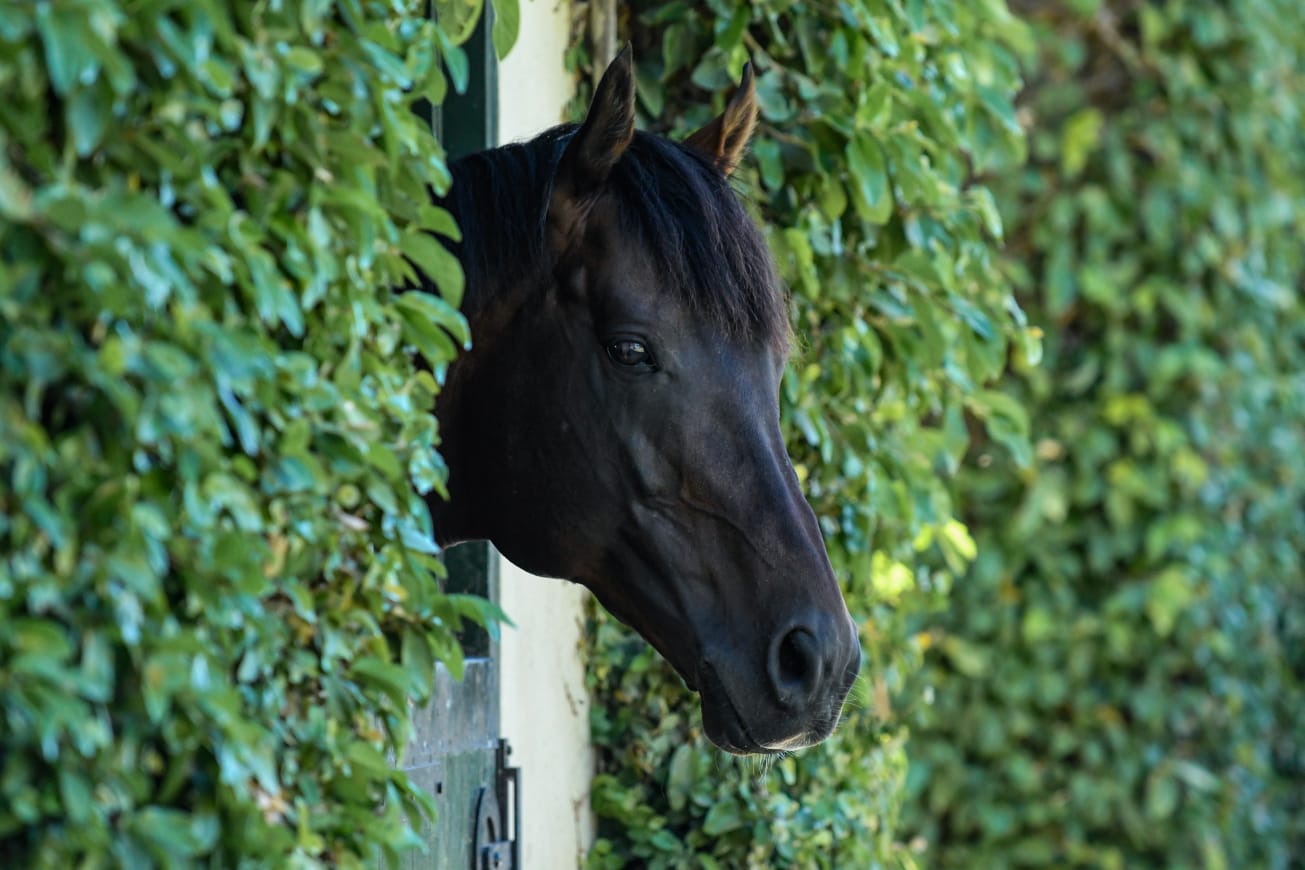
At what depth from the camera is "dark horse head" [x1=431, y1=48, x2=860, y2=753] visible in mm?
2094

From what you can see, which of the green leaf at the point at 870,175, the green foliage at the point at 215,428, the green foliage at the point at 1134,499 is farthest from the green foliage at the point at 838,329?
the green foliage at the point at 1134,499

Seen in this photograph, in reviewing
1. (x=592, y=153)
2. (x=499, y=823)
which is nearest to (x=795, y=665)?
(x=592, y=153)

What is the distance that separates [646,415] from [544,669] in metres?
1.19

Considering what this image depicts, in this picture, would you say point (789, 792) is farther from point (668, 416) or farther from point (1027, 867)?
point (1027, 867)

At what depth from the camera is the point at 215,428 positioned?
1542mm

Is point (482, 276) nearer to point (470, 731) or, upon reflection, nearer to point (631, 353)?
point (631, 353)

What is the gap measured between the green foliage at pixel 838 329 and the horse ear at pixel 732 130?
42 cm

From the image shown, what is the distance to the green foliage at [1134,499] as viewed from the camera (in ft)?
20.2

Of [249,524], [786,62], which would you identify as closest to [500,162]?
[249,524]

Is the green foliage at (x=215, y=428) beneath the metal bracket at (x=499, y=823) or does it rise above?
above

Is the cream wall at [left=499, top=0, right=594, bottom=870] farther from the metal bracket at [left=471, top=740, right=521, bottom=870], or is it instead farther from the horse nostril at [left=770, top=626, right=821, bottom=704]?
the horse nostril at [left=770, top=626, right=821, bottom=704]

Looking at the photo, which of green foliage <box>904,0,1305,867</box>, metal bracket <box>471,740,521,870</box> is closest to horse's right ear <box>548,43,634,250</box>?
metal bracket <box>471,740,521,870</box>

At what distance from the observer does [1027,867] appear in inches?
249

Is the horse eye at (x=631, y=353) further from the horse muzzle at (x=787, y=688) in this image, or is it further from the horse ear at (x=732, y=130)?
the horse ear at (x=732, y=130)
